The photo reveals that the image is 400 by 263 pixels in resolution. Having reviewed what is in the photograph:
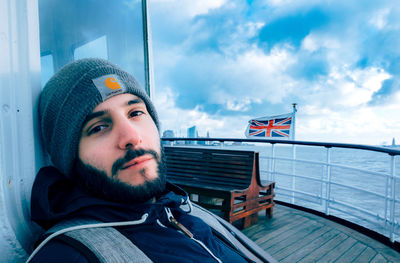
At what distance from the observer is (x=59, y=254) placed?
54 cm

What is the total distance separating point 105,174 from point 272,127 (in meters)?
7.05

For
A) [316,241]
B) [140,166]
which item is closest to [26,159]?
[140,166]

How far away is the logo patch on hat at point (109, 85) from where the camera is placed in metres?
0.84

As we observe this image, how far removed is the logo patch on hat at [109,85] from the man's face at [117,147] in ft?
0.08

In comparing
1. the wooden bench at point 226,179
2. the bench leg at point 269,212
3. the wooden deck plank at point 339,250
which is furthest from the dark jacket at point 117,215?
the bench leg at point 269,212

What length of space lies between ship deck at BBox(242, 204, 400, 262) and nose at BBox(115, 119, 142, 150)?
191 centimetres

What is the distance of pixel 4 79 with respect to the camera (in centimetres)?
70

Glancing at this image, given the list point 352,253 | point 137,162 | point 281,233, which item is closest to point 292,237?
point 281,233

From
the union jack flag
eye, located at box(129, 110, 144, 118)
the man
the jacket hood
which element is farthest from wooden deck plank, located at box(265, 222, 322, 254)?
the union jack flag

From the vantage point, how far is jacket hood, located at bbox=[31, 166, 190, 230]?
2.22 ft

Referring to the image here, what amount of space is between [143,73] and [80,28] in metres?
0.95

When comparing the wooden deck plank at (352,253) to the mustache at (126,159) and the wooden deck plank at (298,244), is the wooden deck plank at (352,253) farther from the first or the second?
the mustache at (126,159)

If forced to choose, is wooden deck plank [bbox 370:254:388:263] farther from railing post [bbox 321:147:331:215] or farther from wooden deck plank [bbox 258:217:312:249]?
railing post [bbox 321:147:331:215]

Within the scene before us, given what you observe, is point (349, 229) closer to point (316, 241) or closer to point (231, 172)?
point (316, 241)
